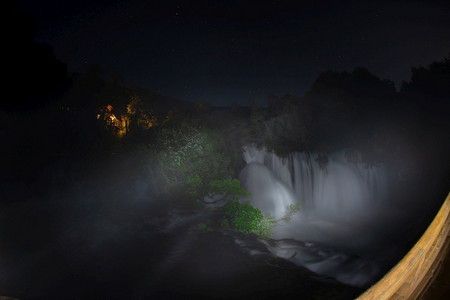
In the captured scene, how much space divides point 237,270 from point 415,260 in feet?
24.9

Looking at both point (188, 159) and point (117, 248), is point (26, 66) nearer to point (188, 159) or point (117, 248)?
point (188, 159)

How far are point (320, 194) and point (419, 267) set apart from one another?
20.9 meters

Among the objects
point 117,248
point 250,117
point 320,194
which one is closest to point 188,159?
point 117,248

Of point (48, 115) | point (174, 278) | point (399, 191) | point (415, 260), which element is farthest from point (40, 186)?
point (399, 191)

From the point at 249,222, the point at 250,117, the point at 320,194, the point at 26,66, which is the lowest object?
the point at 249,222

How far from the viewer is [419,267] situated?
15.6 ft

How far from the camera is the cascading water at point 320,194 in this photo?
18967 millimetres

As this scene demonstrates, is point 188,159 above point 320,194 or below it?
above

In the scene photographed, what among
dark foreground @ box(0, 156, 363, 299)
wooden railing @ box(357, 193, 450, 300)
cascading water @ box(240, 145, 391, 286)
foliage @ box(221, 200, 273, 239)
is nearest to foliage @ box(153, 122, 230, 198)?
dark foreground @ box(0, 156, 363, 299)

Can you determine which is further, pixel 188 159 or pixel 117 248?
pixel 188 159

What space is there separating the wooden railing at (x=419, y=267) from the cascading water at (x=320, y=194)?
1210cm

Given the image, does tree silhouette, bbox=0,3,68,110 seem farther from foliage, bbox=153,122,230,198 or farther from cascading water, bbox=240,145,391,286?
cascading water, bbox=240,145,391,286

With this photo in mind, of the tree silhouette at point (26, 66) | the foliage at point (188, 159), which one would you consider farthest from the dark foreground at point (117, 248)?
the tree silhouette at point (26, 66)

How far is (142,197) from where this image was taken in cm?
2112
